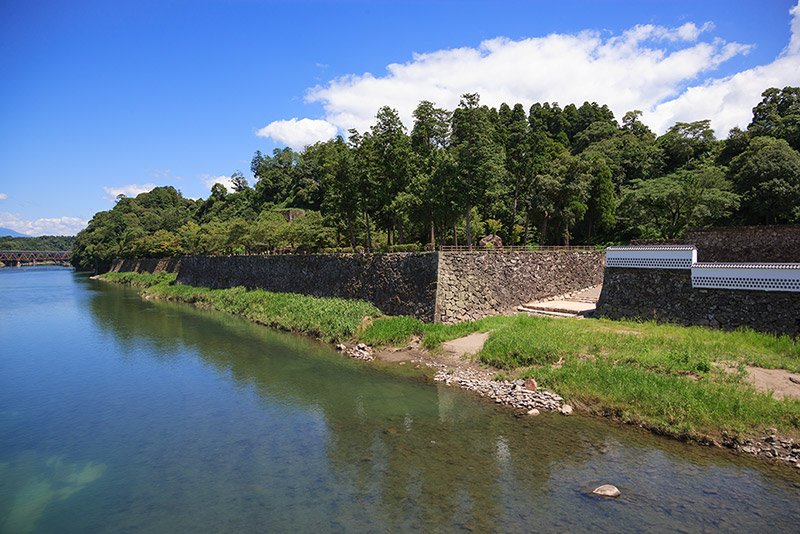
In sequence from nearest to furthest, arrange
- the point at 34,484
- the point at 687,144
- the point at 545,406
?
the point at 34,484 → the point at 545,406 → the point at 687,144

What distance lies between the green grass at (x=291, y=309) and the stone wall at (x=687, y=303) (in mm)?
14905

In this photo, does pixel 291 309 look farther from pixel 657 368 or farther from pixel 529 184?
pixel 657 368

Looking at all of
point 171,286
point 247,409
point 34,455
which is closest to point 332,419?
point 247,409

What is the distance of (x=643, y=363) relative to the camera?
16.4 metres

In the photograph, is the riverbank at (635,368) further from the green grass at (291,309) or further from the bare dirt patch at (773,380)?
the green grass at (291,309)

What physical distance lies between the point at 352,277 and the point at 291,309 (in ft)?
18.5

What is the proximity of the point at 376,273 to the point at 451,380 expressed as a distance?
1355cm

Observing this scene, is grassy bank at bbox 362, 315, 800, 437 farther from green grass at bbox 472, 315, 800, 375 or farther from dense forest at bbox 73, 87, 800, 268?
dense forest at bbox 73, 87, 800, 268

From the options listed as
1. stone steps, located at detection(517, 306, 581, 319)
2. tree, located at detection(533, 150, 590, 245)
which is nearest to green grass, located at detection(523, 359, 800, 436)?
stone steps, located at detection(517, 306, 581, 319)

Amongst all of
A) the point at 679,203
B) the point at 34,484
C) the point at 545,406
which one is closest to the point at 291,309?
the point at 34,484

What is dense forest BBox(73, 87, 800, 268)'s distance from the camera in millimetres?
31141

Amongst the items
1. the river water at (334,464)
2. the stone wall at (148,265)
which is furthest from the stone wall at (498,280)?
the stone wall at (148,265)

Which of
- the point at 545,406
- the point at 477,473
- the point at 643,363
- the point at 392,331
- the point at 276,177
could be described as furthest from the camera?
the point at 276,177

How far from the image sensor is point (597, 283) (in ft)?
116
